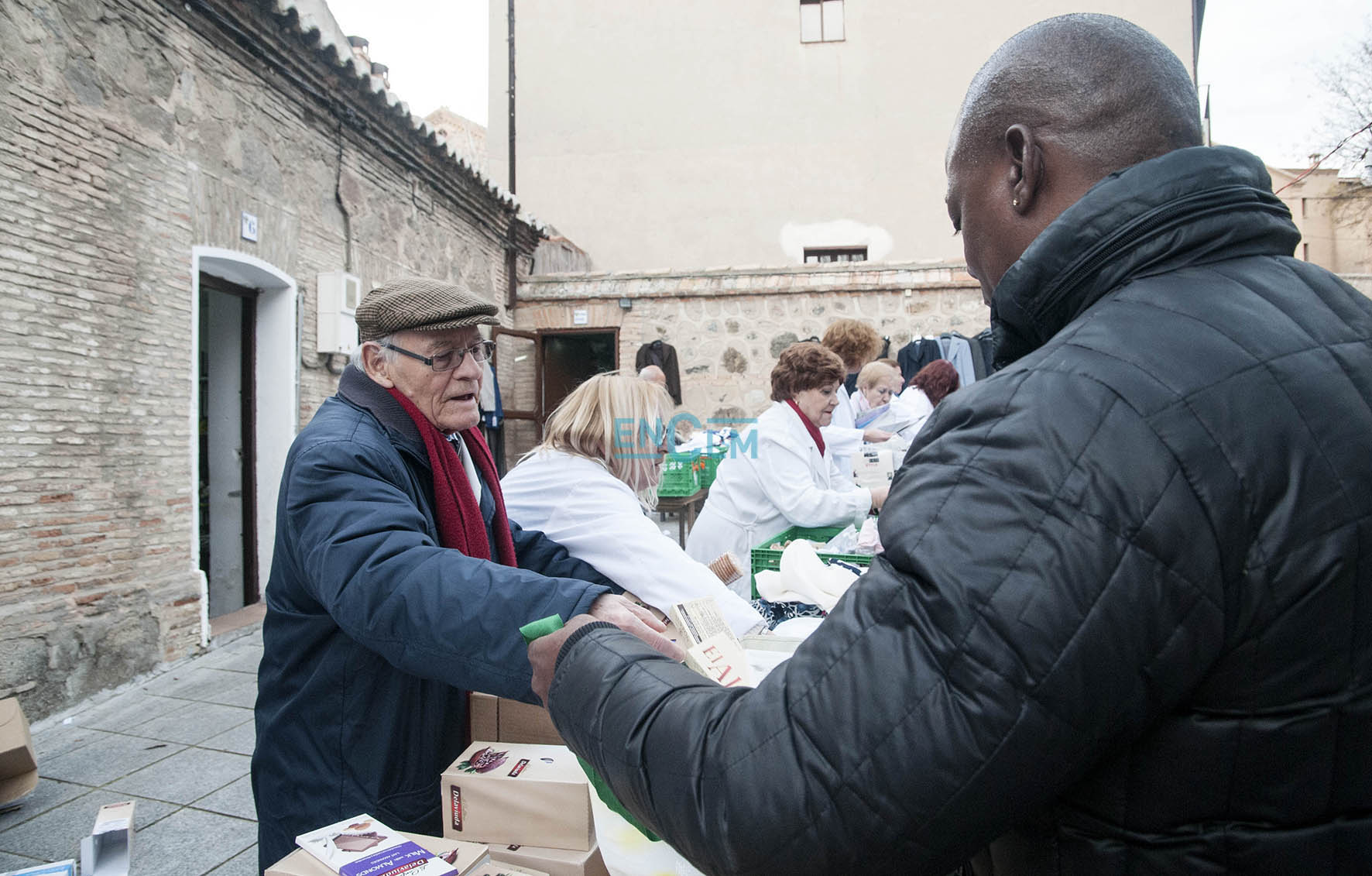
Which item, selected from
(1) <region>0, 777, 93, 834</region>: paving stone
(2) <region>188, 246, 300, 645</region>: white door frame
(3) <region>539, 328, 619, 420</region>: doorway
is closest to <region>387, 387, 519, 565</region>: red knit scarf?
(1) <region>0, 777, 93, 834</region>: paving stone

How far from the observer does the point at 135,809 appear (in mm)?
3404

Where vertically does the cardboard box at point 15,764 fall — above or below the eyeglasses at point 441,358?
below

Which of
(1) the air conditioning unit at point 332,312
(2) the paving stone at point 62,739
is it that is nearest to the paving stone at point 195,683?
(2) the paving stone at point 62,739

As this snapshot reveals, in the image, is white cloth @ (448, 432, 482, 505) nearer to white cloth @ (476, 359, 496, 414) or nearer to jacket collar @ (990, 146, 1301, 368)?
jacket collar @ (990, 146, 1301, 368)

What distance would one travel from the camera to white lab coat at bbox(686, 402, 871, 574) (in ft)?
14.2

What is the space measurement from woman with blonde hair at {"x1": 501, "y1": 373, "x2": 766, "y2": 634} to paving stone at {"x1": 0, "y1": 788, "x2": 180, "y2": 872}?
84.4 inches

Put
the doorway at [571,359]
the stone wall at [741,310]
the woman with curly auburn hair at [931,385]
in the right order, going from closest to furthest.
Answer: the woman with curly auburn hair at [931,385] → the stone wall at [741,310] → the doorway at [571,359]

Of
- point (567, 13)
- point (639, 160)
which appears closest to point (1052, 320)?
point (639, 160)

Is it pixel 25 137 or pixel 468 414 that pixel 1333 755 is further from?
pixel 25 137

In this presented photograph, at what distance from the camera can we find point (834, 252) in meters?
17.1

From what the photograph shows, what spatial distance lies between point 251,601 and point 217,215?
3152 millimetres

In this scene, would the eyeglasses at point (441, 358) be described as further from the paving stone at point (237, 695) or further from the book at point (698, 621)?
the paving stone at point (237, 695)

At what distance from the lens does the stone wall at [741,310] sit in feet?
37.9

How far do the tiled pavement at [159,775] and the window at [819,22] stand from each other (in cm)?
1716
